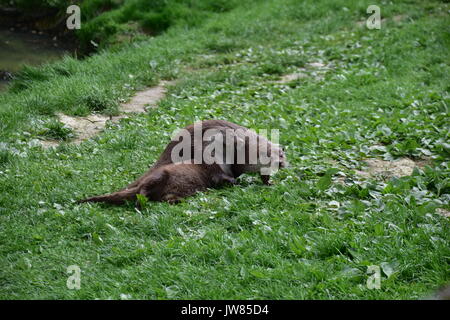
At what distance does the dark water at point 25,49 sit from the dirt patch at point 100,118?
3.63 m

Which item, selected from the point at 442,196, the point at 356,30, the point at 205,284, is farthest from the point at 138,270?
the point at 356,30

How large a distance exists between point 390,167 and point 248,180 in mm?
1491

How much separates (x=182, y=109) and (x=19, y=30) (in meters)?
7.63

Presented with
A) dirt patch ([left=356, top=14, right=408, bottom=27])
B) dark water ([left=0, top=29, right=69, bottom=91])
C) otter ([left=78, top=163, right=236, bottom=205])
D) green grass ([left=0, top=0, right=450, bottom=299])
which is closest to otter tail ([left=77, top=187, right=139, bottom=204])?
otter ([left=78, top=163, right=236, bottom=205])

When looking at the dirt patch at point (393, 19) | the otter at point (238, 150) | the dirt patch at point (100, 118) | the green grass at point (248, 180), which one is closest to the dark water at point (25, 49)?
the green grass at point (248, 180)

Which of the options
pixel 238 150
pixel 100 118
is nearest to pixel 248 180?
pixel 238 150

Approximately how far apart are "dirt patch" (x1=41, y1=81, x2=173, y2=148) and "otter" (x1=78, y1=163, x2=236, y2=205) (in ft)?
6.54

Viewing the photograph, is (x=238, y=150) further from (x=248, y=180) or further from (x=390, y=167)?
(x=390, y=167)

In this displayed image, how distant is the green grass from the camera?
4.20 metres

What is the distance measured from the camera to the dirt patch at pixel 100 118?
25.0ft

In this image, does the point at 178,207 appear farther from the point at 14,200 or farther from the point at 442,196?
the point at 442,196

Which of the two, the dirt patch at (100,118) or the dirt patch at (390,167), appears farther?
the dirt patch at (100,118)

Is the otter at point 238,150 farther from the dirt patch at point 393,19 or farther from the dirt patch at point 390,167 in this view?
the dirt patch at point 393,19
